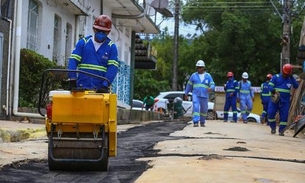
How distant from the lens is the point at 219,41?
46875 mm

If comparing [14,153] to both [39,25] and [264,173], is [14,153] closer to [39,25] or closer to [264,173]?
[264,173]

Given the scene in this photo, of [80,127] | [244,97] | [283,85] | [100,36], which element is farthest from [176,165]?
[244,97]

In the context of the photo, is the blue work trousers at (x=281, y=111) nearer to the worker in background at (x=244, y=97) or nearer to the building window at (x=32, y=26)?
the building window at (x=32, y=26)

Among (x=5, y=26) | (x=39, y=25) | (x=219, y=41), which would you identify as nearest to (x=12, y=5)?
(x=5, y=26)

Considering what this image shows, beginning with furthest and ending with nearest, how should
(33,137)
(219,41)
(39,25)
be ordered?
(219,41) < (39,25) < (33,137)

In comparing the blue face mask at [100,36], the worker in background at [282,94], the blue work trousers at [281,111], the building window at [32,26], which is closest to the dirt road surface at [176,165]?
the blue face mask at [100,36]

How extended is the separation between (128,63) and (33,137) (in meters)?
20.6

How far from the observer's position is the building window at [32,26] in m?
17.8

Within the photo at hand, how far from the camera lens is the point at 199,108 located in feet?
56.9

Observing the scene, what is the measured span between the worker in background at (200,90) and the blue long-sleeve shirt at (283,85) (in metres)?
2.32

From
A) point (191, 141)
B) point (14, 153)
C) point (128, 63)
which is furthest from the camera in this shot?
point (128, 63)

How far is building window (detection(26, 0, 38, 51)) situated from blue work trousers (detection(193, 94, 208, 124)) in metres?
4.90

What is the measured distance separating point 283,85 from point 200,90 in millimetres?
2663

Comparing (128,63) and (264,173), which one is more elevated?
(128,63)
